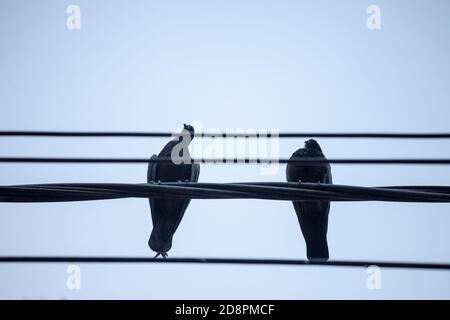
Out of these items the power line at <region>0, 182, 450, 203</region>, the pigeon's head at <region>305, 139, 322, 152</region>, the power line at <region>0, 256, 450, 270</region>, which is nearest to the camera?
the power line at <region>0, 182, 450, 203</region>

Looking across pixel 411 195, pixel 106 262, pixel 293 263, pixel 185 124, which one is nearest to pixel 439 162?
pixel 411 195

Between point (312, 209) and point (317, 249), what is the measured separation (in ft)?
1.39

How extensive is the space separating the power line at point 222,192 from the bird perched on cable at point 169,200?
1.75 meters

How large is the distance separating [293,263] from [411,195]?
846 mm

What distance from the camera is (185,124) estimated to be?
312 inches

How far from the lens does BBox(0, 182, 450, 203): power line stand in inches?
163

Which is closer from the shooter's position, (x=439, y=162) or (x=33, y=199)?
(x=33, y=199)

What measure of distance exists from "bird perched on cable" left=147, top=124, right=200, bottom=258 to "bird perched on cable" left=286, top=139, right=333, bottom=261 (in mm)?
984

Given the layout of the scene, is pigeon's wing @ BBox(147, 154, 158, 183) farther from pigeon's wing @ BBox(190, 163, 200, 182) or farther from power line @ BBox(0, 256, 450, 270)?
power line @ BBox(0, 256, 450, 270)

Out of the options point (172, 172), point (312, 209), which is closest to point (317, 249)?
point (312, 209)

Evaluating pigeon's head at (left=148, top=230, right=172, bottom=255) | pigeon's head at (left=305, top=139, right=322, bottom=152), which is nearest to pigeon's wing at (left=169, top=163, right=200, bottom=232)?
pigeon's head at (left=148, top=230, right=172, bottom=255)

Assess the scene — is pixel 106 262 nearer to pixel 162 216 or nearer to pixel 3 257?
pixel 3 257

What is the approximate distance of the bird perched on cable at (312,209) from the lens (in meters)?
6.69

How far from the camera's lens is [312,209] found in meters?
6.92
